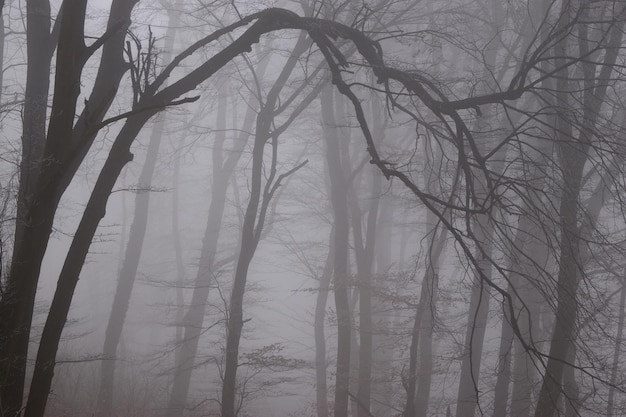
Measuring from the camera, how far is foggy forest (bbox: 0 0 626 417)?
4.78 metres

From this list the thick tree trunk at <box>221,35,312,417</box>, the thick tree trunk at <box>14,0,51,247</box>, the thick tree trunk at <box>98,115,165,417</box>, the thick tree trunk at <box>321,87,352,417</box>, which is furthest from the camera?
the thick tree trunk at <box>98,115,165,417</box>

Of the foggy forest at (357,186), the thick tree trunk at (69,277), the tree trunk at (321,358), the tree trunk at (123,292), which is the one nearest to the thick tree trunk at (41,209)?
the foggy forest at (357,186)

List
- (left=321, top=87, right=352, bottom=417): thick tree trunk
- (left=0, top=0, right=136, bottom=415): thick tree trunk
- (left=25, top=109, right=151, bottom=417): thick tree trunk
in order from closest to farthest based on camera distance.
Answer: (left=0, top=0, right=136, bottom=415): thick tree trunk < (left=25, top=109, right=151, bottom=417): thick tree trunk < (left=321, top=87, right=352, bottom=417): thick tree trunk

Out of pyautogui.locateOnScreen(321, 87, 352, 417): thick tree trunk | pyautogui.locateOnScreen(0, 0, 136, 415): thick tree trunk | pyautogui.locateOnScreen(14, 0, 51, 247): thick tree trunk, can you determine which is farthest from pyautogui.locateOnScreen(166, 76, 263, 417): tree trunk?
pyautogui.locateOnScreen(0, 0, 136, 415): thick tree trunk

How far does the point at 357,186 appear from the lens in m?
20.4

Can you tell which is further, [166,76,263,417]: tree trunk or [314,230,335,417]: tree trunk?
[314,230,335,417]: tree trunk

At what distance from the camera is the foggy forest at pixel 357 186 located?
15.7 feet

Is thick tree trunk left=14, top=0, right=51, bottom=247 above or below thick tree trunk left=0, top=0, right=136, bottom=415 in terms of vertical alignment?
above

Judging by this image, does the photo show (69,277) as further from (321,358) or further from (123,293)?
(321,358)

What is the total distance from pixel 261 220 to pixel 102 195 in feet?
15.7

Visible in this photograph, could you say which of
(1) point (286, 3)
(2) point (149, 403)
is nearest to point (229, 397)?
(2) point (149, 403)

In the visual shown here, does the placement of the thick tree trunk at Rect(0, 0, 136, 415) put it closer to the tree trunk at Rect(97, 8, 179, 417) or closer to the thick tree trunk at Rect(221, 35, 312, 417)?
the thick tree trunk at Rect(221, 35, 312, 417)

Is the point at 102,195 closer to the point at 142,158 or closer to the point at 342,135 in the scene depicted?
the point at 342,135

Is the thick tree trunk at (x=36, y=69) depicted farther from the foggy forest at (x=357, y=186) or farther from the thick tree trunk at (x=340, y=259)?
the thick tree trunk at (x=340, y=259)
